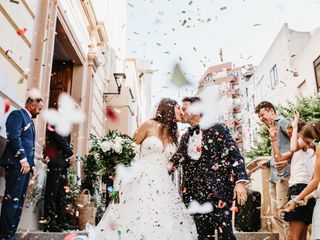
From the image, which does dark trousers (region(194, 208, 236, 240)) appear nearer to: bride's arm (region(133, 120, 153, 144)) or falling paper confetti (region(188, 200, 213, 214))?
falling paper confetti (region(188, 200, 213, 214))

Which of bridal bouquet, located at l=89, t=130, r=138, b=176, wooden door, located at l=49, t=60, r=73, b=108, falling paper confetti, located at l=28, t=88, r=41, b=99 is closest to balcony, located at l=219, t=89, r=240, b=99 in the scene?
wooden door, located at l=49, t=60, r=73, b=108

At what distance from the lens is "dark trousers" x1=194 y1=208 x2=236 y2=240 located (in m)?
3.29

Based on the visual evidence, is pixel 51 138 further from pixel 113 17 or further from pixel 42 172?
pixel 113 17

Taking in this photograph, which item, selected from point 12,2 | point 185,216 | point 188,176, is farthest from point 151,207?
point 12,2

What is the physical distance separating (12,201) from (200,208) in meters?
2.10

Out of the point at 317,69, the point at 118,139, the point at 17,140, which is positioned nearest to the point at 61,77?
the point at 118,139

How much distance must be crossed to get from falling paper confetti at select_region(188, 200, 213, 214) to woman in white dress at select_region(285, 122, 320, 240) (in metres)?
0.82

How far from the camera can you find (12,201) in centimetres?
419

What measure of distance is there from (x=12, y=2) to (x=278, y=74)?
18.0 metres

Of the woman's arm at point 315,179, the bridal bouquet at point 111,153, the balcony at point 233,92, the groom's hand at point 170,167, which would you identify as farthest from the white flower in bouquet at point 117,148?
the balcony at point 233,92

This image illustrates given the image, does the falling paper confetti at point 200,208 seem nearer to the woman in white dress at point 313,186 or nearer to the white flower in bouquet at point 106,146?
the woman in white dress at point 313,186

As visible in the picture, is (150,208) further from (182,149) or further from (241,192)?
(241,192)

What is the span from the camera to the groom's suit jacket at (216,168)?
11.3 ft

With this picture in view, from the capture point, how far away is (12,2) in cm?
495
